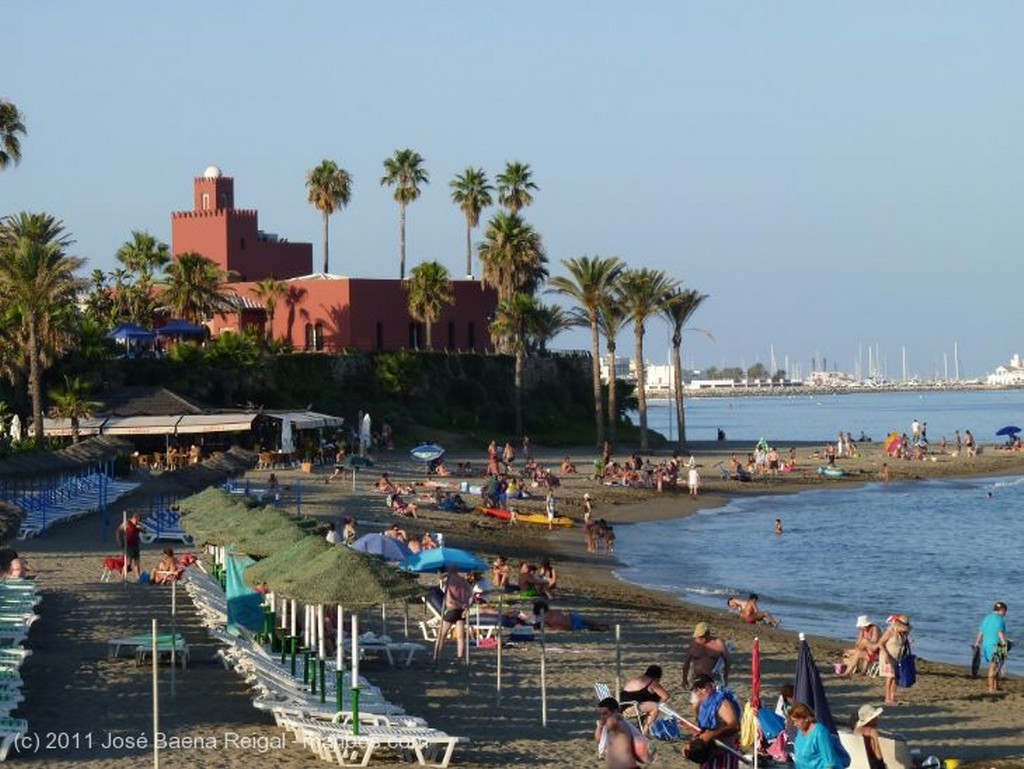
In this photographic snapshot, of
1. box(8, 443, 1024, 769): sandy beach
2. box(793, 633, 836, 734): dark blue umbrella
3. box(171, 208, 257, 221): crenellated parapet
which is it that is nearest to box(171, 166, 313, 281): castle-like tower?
box(171, 208, 257, 221): crenellated parapet

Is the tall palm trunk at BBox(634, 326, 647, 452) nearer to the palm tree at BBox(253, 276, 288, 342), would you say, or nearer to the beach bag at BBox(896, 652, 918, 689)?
the palm tree at BBox(253, 276, 288, 342)

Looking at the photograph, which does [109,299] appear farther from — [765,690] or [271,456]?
[765,690]

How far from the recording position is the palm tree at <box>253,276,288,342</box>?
71.5 metres

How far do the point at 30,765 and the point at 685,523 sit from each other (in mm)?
34729

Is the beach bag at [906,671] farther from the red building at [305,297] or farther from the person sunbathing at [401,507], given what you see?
Result: the red building at [305,297]

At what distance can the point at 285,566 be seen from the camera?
53.9 feet

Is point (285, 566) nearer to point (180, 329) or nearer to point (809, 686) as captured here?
point (809, 686)

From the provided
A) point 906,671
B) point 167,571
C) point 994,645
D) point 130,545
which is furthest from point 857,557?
point 906,671

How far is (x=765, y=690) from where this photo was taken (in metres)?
19.2

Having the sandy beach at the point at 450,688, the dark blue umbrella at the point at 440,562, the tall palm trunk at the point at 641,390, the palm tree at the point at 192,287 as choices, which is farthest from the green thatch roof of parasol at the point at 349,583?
the tall palm trunk at the point at 641,390

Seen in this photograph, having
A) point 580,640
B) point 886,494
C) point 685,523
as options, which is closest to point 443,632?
point 580,640

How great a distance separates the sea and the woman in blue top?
11274 mm

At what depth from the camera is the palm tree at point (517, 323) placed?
2864 inches

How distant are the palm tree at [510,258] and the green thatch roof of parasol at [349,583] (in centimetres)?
6090
